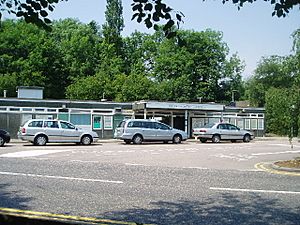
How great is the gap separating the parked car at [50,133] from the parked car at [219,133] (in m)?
9.13

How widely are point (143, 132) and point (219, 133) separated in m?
6.77

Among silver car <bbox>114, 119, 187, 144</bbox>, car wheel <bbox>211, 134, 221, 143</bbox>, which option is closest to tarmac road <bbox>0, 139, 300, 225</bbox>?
silver car <bbox>114, 119, 187, 144</bbox>

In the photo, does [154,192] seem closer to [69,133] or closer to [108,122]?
[69,133]

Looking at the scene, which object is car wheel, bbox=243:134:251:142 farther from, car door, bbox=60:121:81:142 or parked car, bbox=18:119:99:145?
car door, bbox=60:121:81:142

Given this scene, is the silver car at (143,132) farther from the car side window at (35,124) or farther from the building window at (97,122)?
the building window at (97,122)

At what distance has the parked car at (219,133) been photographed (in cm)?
3047

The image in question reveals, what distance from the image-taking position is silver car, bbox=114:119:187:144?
27.0 meters

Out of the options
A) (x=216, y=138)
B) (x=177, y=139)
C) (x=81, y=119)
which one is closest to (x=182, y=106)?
(x=216, y=138)

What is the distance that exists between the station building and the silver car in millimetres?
5126

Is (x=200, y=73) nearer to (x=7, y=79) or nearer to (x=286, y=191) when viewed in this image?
(x=7, y=79)

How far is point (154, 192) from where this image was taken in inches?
355

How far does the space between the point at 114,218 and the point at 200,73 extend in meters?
58.1

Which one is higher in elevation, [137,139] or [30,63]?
[30,63]

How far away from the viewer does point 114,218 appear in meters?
6.58
